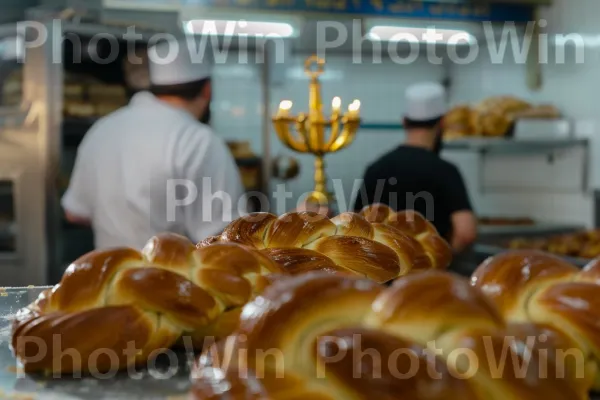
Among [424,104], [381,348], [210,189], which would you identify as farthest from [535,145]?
[381,348]

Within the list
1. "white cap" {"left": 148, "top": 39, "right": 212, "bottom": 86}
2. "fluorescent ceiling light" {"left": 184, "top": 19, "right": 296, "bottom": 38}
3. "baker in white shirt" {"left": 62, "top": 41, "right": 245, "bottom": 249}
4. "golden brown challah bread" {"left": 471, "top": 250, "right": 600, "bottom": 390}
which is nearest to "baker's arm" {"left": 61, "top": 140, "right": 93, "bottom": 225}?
"baker in white shirt" {"left": 62, "top": 41, "right": 245, "bottom": 249}

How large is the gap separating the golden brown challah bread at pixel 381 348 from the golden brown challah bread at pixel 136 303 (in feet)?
0.62

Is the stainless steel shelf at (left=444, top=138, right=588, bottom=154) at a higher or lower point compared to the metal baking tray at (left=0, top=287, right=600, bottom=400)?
higher

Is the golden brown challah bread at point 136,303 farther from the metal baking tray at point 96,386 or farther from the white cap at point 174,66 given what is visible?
the white cap at point 174,66

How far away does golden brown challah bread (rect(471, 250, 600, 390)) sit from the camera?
21.9 inches

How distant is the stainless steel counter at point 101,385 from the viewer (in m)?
0.61

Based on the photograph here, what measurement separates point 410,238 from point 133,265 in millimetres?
456

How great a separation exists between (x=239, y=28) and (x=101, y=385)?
12.6 ft

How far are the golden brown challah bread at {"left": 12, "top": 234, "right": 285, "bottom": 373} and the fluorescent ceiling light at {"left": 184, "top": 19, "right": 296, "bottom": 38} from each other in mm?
3510

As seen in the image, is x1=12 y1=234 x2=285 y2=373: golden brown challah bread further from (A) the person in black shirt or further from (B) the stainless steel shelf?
(B) the stainless steel shelf

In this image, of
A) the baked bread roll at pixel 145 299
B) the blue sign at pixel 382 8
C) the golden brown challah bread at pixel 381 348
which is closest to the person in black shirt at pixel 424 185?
the blue sign at pixel 382 8

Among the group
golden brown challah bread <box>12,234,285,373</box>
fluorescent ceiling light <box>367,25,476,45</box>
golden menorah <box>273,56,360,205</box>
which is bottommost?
golden brown challah bread <box>12,234,285,373</box>

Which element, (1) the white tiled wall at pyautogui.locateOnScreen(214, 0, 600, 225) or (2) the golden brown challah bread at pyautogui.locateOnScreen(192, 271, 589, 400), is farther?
(1) the white tiled wall at pyautogui.locateOnScreen(214, 0, 600, 225)

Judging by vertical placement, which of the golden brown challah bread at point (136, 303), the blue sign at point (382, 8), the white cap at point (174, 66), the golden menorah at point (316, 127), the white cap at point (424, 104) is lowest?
the golden brown challah bread at point (136, 303)
